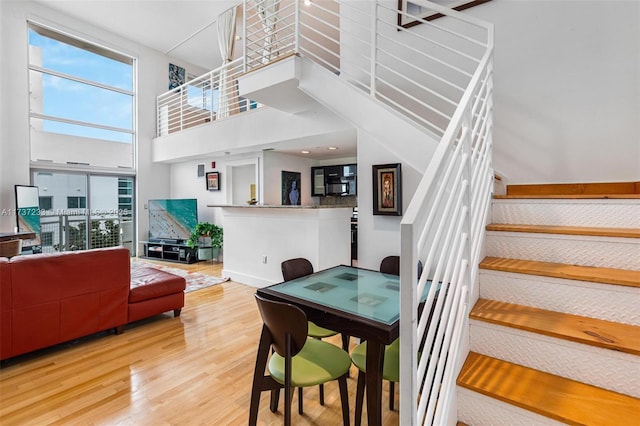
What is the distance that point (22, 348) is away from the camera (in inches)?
95.5

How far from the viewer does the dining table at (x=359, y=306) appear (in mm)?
1361

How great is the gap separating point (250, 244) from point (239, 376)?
2.57 m

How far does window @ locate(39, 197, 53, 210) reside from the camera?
5.75 meters

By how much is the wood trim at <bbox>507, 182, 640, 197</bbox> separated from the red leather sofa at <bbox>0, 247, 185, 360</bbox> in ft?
12.1

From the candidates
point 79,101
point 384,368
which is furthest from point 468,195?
point 79,101

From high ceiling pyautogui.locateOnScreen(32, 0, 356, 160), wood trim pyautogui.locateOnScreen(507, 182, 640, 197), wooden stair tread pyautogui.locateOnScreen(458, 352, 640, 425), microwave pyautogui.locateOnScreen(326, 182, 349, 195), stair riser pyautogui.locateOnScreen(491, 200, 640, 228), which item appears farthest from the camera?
microwave pyautogui.locateOnScreen(326, 182, 349, 195)

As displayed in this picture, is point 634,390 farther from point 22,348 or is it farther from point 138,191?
point 138,191

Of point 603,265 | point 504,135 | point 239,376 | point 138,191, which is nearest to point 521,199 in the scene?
point 603,265

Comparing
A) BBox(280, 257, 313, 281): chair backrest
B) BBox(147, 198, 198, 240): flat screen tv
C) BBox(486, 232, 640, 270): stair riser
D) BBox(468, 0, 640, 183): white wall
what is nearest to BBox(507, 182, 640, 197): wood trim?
BBox(468, 0, 640, 183): white wall

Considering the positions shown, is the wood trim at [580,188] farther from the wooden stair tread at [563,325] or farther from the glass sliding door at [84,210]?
the glass sliding door at [84,210]

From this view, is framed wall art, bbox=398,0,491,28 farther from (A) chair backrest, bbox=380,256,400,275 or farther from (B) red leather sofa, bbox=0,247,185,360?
(B) red leather sofa, bbox=0,247,185,360

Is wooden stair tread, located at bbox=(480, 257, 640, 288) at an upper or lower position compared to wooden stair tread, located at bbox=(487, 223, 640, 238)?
lower

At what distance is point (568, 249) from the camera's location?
1.48 m

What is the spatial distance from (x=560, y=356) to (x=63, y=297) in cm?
344
